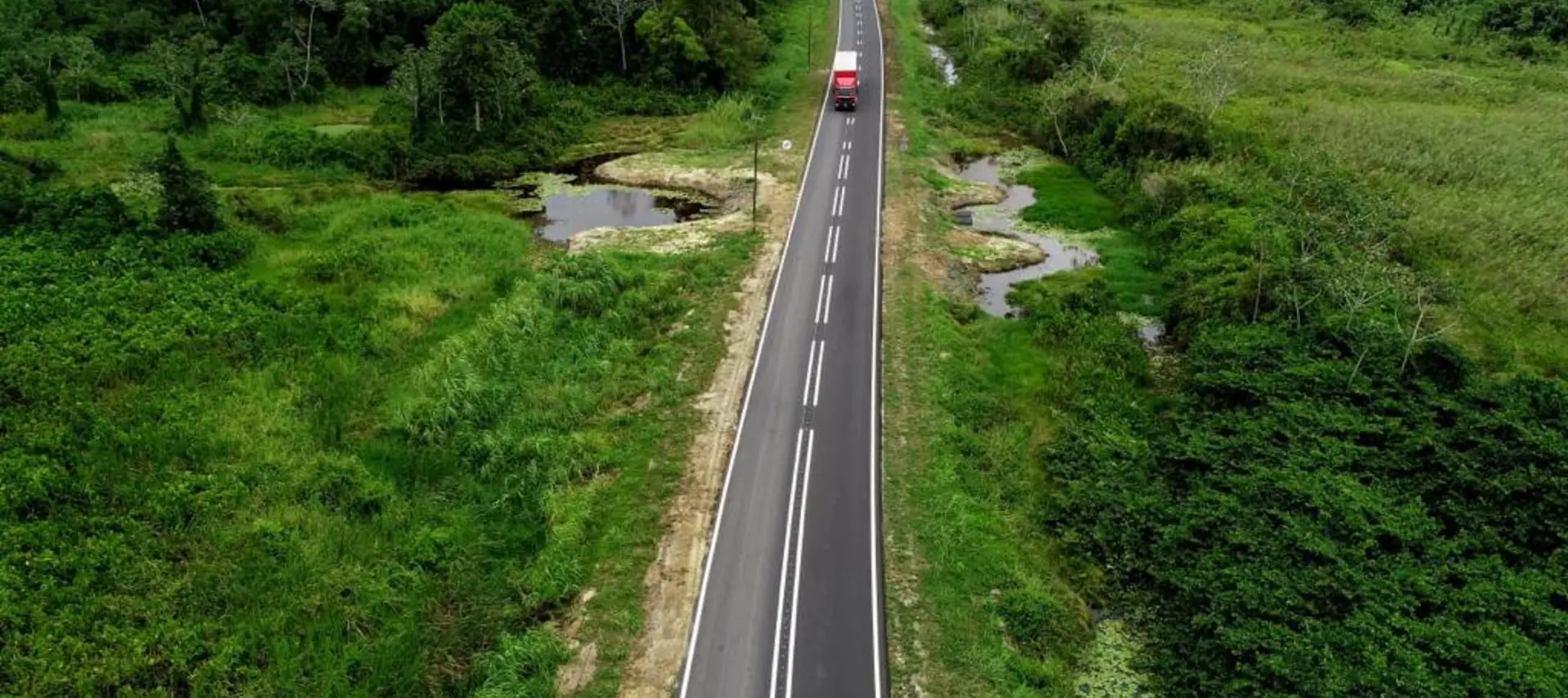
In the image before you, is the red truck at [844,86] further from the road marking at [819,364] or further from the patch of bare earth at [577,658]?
the patch of bare earth at [577,658]

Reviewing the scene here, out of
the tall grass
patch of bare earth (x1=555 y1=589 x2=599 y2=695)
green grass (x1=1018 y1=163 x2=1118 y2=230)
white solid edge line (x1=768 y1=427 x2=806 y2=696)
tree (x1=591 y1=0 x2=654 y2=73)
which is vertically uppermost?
tree (x1=591 y1=0 x2=654 y2=73)

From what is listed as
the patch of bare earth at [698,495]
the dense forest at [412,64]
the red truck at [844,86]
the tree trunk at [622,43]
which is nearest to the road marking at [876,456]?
the patch of bare earth at [698,495]

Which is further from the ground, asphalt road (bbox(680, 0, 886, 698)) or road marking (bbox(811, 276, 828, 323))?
road marking (bbox(811, 276, 828, 323))

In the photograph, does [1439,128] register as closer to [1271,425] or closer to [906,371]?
[1271,425]

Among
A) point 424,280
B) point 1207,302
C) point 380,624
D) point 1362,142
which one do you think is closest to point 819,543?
point 380,624

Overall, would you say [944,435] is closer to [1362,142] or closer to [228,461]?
[228,461]

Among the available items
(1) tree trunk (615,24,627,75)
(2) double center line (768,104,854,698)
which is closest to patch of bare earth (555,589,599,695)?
(2) double center line (768,104,854,698)

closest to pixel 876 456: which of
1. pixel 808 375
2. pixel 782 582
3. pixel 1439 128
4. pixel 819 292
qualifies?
pixel 808 375

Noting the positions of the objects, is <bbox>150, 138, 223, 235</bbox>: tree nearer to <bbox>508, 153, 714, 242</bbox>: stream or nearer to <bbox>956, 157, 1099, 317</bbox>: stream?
<bbox>508, 153, 714, 242</bbox>: stream
